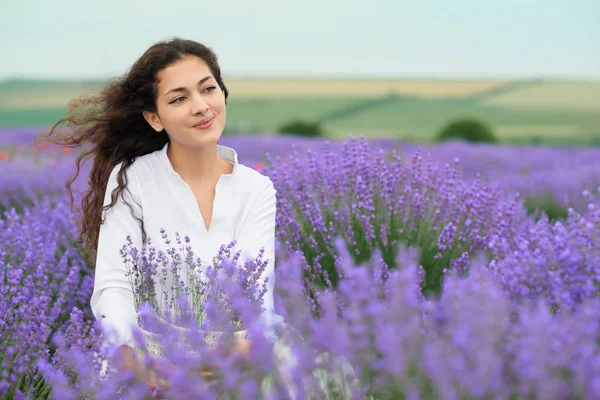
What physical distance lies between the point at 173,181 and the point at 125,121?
0.42 metres

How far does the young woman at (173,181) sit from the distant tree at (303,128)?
11.3 m

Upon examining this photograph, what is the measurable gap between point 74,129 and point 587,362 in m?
2.63

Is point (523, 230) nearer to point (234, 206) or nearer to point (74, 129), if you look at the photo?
point (234, 206)

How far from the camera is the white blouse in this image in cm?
251

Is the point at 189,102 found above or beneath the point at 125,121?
above

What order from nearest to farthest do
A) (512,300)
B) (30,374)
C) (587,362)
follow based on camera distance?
1. (587,362)
2. (512,300)
3. (30,374)

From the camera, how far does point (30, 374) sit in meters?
2.34

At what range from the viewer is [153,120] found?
9.20 ft

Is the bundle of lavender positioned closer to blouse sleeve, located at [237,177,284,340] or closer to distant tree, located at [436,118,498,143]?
blouse sleeve, located at [237,177,284,340]

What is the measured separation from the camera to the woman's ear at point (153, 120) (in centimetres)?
279

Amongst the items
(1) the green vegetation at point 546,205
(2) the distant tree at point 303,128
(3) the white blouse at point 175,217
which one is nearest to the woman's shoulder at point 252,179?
(3) the white blouse at point 175,217

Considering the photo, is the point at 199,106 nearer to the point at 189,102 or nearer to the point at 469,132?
the point at 189,102

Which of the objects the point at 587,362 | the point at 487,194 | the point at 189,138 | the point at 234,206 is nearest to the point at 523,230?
the point at 487,194

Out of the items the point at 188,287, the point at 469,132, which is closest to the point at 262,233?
the point at 188,287
